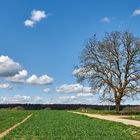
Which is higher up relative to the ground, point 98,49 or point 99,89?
point 98,49

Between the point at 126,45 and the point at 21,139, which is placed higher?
the point at 126,45

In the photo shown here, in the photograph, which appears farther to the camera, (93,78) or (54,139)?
(93,78)

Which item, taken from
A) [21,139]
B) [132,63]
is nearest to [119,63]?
[132,63]

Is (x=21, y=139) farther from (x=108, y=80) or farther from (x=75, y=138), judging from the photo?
(x=108, y=80)

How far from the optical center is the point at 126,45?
235 ft

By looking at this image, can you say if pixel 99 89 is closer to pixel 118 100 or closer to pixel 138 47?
pixel 118 100

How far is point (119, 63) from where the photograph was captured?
72375 millimetres

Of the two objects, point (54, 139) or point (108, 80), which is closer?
point (54, 139)

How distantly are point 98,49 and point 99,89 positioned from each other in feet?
23.6

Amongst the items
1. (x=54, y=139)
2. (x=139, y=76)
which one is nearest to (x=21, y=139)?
(x=54, y=139)

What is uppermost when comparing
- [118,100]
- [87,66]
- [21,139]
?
[87,66]

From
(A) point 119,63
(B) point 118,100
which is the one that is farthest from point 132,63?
(B) point 118,100

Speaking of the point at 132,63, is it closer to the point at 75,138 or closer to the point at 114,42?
the point at 114,42

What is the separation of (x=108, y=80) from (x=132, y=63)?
16.7 ft
